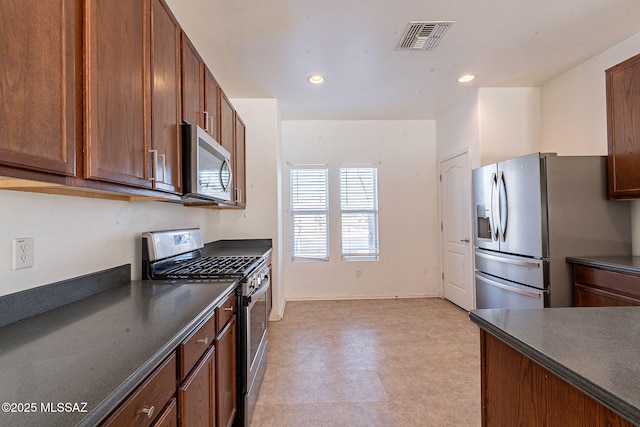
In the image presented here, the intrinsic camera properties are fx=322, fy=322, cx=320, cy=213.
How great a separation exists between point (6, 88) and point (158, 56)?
89 cm

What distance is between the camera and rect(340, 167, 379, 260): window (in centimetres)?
479

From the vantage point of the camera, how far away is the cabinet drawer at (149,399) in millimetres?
734

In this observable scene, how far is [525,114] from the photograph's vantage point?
367 cm

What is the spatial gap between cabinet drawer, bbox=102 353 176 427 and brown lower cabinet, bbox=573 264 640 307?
104 inches

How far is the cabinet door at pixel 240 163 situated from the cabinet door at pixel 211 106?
0.61 metres

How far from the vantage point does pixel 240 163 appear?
3.39 m

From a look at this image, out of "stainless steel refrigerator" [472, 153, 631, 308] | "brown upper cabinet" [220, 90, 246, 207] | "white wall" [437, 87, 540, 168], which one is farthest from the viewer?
"white wall" [437, 87, 540, 168]

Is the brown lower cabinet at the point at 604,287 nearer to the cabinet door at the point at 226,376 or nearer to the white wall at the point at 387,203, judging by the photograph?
the white wall at the point at 387,203

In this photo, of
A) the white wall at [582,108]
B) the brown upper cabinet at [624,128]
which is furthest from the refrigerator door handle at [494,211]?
the white wall at [582,108]

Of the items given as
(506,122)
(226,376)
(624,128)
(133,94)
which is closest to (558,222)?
(624,128)

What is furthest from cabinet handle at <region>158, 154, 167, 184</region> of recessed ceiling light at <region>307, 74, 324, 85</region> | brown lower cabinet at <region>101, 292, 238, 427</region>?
recessed ceiling light at <region>307, 74, 324, 85</region>

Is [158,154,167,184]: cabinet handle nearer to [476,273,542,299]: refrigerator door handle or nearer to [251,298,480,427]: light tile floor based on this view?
[251,298,480,427]: light tile floor

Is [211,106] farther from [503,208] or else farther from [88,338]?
[503,208]

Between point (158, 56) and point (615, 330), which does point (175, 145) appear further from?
point (615, 330)
